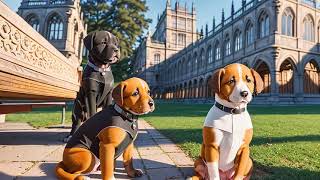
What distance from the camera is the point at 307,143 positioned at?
483 cm

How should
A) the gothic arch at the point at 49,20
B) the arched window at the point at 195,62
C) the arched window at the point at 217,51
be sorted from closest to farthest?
the gothic arch at the point at 49,20 < the arched window at the point at 217,51 < the arched window at the point at 195,62

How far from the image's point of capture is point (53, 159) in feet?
11.9

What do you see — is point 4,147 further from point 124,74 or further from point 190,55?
point 190,55

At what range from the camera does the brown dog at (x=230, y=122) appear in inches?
93.0

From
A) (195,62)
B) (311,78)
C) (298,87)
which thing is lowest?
(298,87)

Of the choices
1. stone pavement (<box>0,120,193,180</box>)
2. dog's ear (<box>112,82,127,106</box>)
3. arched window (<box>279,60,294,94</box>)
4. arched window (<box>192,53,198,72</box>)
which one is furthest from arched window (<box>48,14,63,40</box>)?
dog's ear (<box>112,82,127,106</box>)

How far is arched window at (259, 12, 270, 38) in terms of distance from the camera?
86.4 feet

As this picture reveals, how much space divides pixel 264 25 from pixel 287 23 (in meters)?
2.14

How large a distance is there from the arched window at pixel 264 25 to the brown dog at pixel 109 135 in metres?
26.2

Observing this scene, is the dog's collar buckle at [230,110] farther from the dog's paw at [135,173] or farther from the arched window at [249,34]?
the arched window at [249,34]

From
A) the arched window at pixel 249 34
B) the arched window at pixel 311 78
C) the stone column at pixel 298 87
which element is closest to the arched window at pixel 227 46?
the arched window at pixel 249 34

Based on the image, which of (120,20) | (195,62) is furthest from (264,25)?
(195,62)

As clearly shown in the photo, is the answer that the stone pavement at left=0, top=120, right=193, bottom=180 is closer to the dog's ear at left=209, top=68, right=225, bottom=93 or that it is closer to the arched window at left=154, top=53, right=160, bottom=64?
the dog's ear at left=209, top=68, right=225, bottom=93

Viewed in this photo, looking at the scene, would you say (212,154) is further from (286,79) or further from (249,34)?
(286,79)
